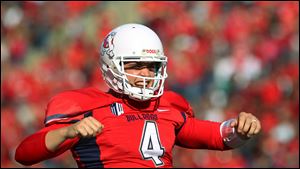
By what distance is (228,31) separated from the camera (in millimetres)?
6289

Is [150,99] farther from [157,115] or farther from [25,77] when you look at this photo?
[25,77]

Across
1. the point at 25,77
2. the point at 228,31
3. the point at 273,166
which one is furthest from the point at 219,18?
the point at 25,77

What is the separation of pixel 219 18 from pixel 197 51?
13.2 inches

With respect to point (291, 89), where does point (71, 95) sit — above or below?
above

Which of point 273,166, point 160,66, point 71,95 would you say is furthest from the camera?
point 273,166

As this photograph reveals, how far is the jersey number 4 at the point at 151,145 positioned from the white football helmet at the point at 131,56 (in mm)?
145

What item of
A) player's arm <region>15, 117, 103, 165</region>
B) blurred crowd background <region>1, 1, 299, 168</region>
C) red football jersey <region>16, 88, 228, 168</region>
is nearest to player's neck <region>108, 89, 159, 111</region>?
red football jersey <region>16, 88, 228, 168</region>

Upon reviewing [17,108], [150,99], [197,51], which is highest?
[150,99]

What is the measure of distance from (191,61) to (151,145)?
10.3 ft

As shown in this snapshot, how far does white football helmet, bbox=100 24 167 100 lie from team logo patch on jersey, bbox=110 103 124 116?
0.07 metres

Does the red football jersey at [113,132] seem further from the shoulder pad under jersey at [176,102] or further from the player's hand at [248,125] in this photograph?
the player's hand at [248,125]

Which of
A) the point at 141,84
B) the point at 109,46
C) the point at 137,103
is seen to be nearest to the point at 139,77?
the point at 141,84

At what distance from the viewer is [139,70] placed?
3.33 m

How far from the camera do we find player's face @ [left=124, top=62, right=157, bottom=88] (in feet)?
10.8
